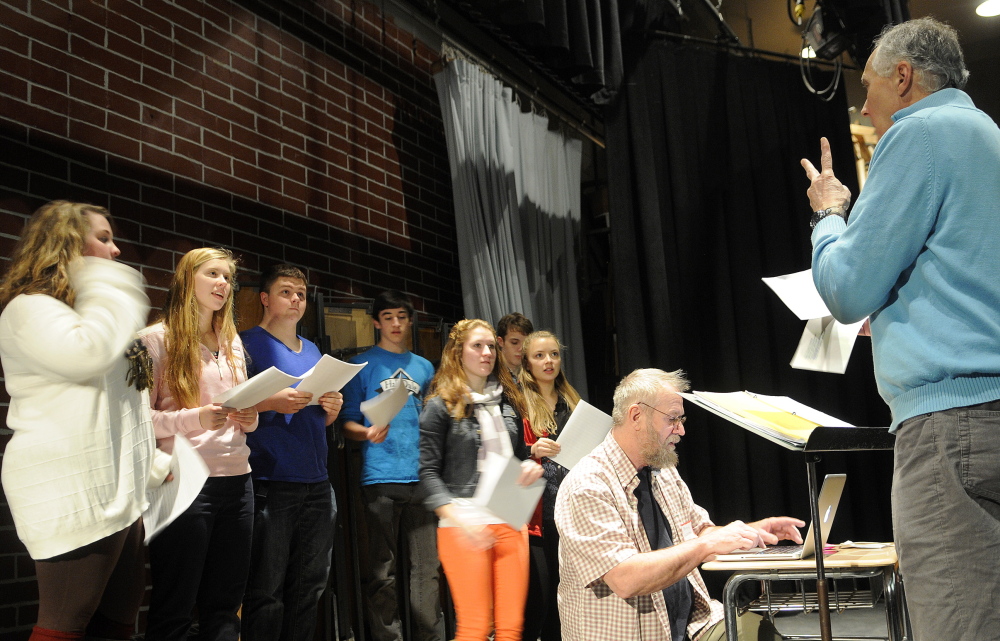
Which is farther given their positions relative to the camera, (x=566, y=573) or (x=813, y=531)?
(x=566, y=573)

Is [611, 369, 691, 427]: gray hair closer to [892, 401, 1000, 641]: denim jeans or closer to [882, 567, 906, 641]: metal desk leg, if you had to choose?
[882, 567, 906, 641]: metal desk leg

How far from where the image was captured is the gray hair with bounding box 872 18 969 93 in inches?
58.1

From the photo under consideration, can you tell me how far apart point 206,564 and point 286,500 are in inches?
14.0

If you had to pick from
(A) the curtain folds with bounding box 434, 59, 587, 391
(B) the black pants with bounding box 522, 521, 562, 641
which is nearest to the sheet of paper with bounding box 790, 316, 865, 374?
(B) the black pants with bounding box 522, 521, 562, 641

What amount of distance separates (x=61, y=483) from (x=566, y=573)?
45.7 inches

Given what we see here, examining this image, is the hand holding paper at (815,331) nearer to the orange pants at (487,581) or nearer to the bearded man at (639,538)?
the bearded man at (639,538)

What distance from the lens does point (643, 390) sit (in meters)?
2.22

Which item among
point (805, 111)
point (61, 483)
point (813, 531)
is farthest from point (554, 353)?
point (805, 111)

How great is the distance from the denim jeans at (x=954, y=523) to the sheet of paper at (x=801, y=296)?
0.78 m

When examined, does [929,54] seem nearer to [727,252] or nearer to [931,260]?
[931,260]

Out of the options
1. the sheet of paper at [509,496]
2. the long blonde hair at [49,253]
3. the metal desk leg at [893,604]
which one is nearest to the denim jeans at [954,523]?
the metal desk leg at [893,604]

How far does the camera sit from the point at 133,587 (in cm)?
213

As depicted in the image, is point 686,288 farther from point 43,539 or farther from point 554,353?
point 43,539

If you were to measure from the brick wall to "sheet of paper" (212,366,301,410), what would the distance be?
0.67 m
